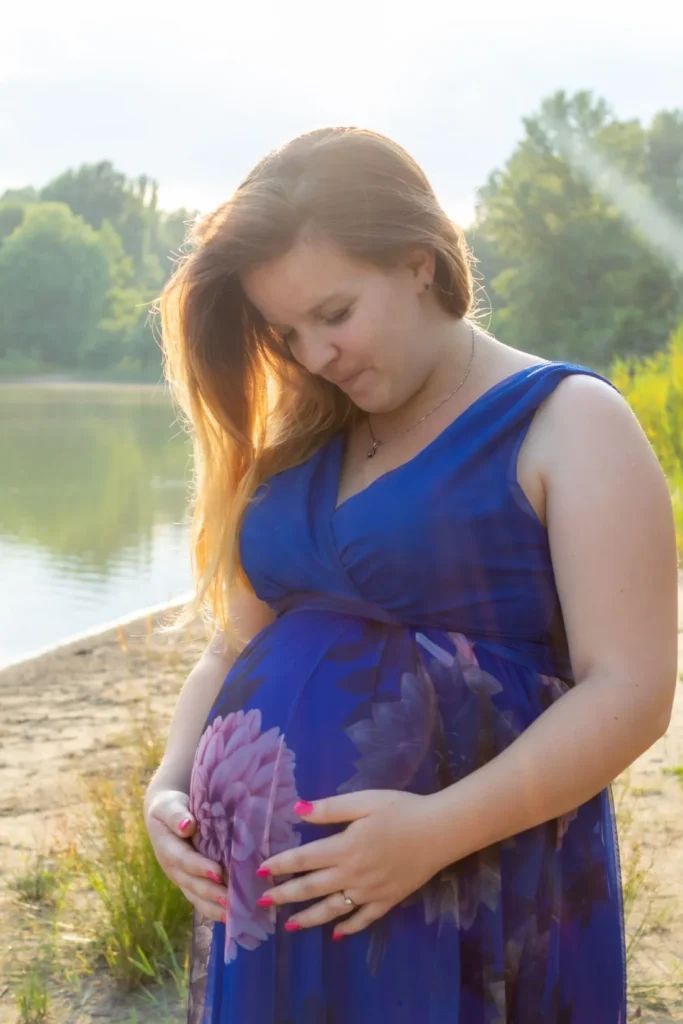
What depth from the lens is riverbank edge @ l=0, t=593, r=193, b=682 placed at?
7.07 m

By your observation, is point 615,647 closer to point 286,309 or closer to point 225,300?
point 286,309

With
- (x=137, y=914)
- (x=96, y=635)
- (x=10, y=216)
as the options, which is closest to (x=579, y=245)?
(x=96, y=635)

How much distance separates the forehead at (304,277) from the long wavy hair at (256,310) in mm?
17

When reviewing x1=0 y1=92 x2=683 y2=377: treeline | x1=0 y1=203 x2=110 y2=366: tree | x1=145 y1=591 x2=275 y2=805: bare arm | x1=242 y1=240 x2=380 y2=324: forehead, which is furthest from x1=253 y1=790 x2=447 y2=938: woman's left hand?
x1=0 y1=203 x2=110 y2=366: tree

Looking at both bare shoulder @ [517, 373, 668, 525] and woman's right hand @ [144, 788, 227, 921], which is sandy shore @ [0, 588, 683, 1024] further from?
bare shoulder @ [517, 373, 668, 525]

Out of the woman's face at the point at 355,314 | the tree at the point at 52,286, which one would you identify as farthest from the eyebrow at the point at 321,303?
the tree at the point at 52,286

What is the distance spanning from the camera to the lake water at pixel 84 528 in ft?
29.4

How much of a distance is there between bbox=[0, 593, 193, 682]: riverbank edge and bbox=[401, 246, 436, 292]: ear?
4.85 m

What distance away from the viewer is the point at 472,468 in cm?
171

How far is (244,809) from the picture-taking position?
69.4 inches

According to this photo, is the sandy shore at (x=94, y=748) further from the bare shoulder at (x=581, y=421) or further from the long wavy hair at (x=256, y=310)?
the bare shoulder at (x=581, y=421)

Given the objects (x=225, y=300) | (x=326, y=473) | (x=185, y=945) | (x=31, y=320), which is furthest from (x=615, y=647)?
(x=31, y=320)

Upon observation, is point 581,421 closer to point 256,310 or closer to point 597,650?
point 597,650

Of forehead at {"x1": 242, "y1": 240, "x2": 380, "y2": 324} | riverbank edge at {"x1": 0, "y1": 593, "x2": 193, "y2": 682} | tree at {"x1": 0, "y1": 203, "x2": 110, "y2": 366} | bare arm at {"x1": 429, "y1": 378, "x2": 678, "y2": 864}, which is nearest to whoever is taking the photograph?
bare arm at {"x1": 429, "y1": 378, "x2": 678, "y2": 864}
